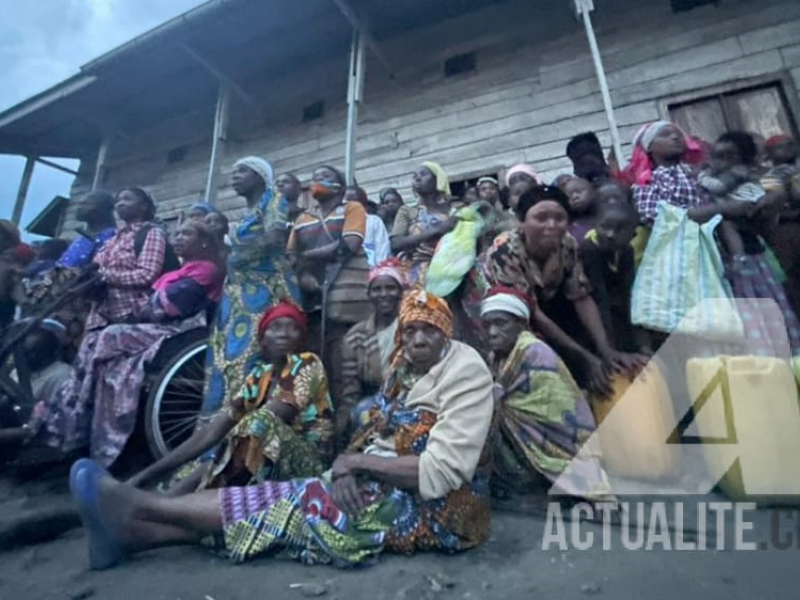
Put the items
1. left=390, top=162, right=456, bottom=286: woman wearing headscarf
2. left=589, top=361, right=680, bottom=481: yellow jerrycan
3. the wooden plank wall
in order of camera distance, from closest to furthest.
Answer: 1. left=589, top=361, right=680, bottom=481: yellow jerrycan
2. left=390, top=162, right=456, bottom=286: woman wearing headscarf
3. the wooden plank wall

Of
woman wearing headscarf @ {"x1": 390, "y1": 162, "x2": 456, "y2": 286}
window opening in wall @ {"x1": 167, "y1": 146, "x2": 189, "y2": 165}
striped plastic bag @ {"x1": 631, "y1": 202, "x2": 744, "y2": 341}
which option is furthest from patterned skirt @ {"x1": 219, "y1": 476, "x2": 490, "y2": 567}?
window opening in wall @ {"x1": 167, "y1": 146, "x2": 189, "y2": 165}

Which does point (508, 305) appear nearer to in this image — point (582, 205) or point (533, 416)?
point (533, 416)

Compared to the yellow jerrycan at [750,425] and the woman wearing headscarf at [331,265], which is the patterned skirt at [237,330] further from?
the yellow jerrycan at [750,425]

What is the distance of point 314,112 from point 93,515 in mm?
7494

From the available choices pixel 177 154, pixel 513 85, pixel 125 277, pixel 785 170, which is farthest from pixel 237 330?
pixel 177 154

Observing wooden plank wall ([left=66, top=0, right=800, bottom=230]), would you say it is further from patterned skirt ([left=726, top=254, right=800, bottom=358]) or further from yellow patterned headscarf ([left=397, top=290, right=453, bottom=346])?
yellow patterned headscarf ([left=397, top=290, right=453, bottom=346])

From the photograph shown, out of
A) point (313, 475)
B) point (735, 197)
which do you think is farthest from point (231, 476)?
point (735, 197)

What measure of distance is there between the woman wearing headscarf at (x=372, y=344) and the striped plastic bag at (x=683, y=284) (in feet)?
5.01

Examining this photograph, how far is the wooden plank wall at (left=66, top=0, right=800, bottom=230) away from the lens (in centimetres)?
542

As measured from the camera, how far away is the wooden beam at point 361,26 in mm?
6203

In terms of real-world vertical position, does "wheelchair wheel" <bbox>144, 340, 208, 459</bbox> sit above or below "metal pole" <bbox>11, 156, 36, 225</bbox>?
below

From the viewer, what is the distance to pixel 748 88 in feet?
17.1

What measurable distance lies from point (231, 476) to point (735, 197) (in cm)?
366

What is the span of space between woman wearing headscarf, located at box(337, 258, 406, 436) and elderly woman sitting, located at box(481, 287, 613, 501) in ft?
2.17
